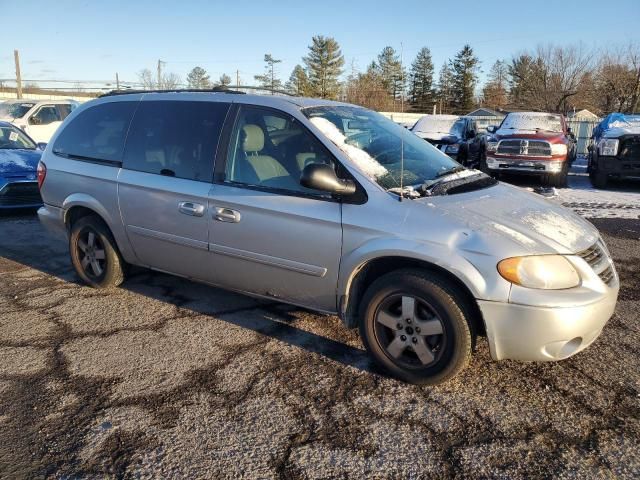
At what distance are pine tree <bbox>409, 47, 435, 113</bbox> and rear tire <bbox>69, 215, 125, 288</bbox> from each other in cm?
7138

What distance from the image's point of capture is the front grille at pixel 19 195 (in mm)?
7734

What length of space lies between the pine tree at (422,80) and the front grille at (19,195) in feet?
226

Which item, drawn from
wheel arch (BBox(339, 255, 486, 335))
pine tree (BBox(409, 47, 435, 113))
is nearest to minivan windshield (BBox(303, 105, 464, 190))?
wheel arch (BBox(339, 255, 486, 335))

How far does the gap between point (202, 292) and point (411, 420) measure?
2593 mm

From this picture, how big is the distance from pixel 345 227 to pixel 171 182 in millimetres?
1572

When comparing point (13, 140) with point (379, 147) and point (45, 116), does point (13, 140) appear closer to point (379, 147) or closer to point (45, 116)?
point (45, 116)

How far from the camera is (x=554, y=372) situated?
3348 mm

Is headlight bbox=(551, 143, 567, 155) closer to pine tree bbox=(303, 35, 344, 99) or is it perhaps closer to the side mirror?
the side mirror

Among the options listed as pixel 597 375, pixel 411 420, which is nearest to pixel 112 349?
pixel 411 420

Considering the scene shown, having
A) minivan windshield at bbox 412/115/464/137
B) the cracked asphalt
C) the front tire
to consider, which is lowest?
the cracked asphalt

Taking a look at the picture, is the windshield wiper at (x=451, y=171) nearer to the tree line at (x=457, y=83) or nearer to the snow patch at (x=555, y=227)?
the snow patch at (x=555, y=227)

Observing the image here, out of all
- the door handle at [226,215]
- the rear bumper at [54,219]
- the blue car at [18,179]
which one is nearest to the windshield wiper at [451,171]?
the door handle at [226,215]

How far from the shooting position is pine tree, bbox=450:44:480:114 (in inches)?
2810

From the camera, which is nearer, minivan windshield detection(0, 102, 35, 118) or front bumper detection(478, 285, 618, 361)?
front bumper detection(478, 285, 618, 361)
